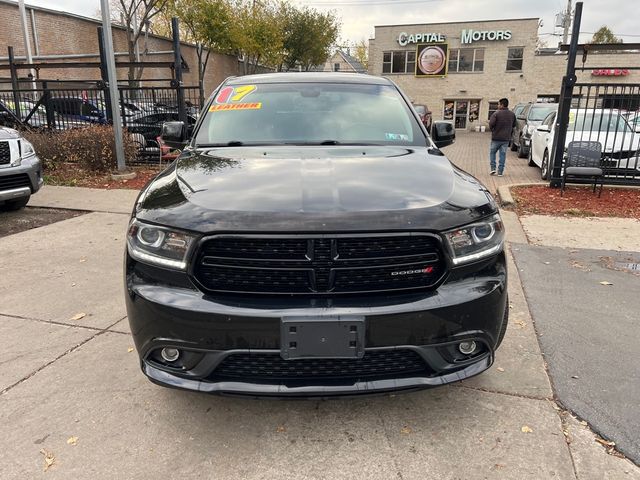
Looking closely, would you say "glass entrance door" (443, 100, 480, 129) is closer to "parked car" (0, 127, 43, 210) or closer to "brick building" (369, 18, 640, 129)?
"brick building" (369, 18, 640, 129)

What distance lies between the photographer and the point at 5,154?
6270 mm

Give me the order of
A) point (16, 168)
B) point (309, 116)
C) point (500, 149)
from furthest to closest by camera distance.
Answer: point (500, 149) → point (16, 168) → point (309, 116)

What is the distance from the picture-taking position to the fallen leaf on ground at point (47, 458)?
2297 millimetres

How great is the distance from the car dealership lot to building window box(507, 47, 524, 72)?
35451mm

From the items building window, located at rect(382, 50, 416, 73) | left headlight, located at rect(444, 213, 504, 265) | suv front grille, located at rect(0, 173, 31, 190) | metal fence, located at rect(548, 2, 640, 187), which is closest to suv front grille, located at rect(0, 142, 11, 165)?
suv front grille, located at rect(0, 173, 31, 190)

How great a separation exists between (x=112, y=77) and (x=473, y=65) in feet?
102

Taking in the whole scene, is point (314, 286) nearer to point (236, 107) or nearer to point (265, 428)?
point (265, 428)

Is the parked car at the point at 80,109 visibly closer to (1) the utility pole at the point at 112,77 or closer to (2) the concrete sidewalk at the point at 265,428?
(1) the utility pole at the point at 112,77

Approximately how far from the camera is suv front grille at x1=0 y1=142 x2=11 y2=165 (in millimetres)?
6234

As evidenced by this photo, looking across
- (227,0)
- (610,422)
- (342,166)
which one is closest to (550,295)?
(610,422)

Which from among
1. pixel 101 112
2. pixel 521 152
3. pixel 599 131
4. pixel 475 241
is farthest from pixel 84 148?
pixel 521 152

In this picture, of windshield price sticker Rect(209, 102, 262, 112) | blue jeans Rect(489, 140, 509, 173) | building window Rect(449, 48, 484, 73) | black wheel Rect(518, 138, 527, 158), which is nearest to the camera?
windshield price sticker Rect(209, 102, 262, 112)

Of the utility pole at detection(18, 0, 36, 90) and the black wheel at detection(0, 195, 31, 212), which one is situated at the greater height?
the utility pole at detection(18, 0, 36, 90)

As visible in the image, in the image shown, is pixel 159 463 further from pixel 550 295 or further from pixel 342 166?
pixel 550 295
